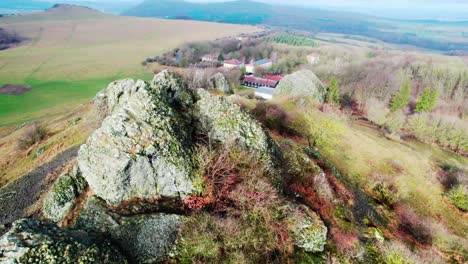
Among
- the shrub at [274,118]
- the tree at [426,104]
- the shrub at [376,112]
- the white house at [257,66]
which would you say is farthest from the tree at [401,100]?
the white house at [257,66]

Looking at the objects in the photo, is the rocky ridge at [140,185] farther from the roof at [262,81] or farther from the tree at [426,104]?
the roof at [262,81]

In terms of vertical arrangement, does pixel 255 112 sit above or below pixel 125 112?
below

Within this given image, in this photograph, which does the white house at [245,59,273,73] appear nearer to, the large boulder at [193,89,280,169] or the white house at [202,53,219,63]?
the white house at [202,53,219,63]

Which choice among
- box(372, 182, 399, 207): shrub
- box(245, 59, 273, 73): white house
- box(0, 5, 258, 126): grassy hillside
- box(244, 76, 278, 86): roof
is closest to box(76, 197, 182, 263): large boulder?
box(372, 182, 399, 207): shrub

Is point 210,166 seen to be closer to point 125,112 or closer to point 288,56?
point 125,112

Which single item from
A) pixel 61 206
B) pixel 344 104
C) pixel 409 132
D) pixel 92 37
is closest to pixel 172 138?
pixel 61 206

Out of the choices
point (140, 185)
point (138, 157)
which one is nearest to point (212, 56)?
point (138, 157)
